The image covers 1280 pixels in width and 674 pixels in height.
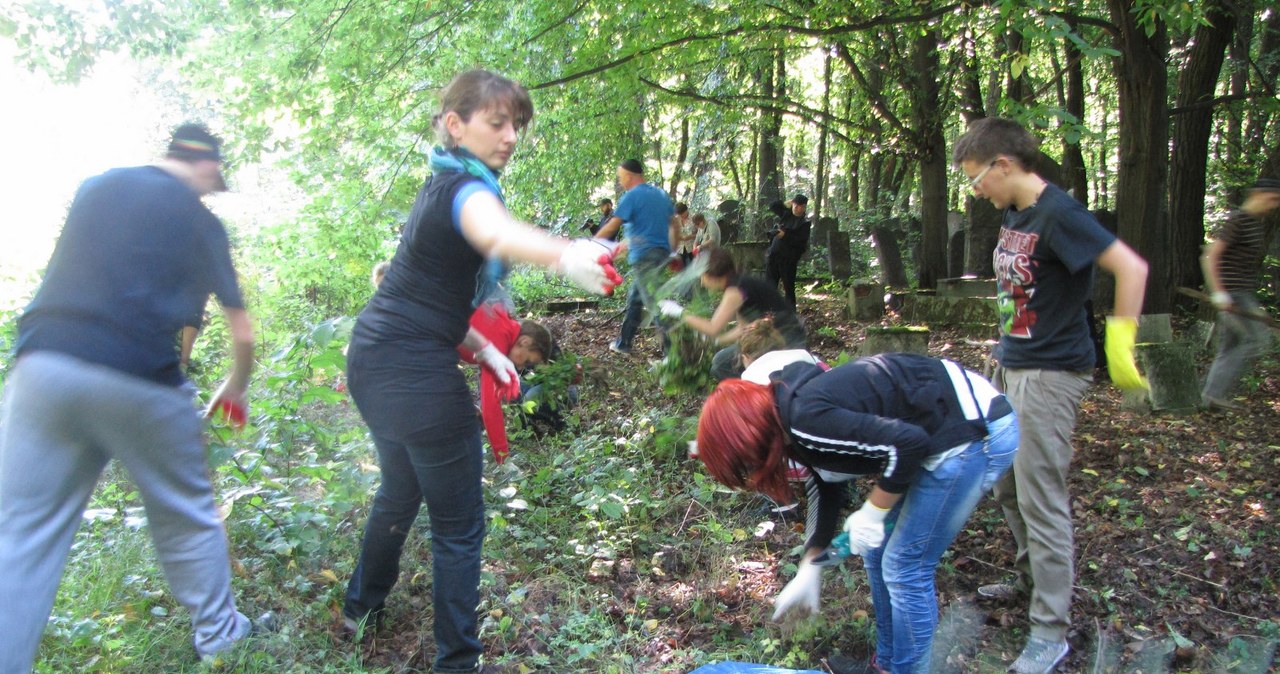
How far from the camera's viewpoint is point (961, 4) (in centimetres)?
619

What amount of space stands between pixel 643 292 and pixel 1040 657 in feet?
13.9

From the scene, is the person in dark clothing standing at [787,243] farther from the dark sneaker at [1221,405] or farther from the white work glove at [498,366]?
the white work glove at [498,366]

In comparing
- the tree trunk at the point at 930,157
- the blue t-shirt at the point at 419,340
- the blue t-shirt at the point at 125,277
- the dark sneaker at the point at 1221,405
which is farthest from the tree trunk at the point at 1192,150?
the blue t-shirt at the point at 125,277

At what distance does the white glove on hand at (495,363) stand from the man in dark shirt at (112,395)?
0.81 metres

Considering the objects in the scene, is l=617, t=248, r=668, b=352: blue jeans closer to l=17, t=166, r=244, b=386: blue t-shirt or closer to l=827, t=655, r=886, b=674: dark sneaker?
l=827, t=655, r=886, b=674: dark sneaker

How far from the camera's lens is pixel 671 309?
541 centimetres

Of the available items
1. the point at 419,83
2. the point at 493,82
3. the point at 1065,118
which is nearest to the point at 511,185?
the point at 419,83

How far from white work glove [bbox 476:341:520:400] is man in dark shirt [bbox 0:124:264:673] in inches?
32.0

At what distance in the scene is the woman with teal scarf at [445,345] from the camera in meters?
2.33

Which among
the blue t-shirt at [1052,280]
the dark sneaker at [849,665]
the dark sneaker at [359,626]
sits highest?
the blue t-shirt at [1052,280]

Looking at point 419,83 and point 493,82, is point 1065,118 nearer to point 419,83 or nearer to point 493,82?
point 493,82

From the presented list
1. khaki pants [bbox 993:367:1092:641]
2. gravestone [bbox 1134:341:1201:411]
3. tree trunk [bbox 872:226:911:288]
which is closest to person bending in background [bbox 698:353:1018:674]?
khaki pants [bbox 993:367:1092:641]

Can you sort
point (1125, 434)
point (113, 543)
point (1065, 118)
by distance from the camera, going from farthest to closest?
point (1125, 434)
point (1065, 118)
point (113, 543)

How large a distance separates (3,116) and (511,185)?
546 cm
